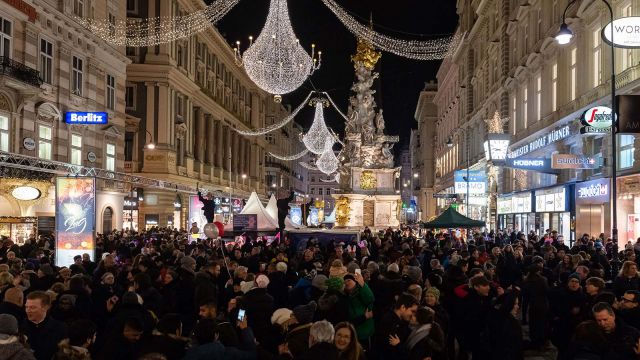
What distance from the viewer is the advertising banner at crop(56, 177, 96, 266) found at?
1905 cm

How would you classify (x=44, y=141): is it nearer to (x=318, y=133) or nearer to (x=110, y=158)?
(x=110, y=158)

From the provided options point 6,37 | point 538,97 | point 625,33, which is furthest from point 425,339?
point 538,97

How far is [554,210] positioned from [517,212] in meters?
7.49

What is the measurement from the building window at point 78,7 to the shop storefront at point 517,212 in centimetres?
2497

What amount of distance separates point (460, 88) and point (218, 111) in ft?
78.1

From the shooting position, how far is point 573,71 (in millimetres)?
32188

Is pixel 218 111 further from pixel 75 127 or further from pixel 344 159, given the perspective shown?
pixel 75 127

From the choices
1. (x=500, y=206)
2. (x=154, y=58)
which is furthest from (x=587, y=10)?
(x=154, y=58)

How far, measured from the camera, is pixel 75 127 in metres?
33.3

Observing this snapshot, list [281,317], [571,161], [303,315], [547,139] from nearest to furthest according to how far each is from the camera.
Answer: [303,315]
[281,317]
[571,161]
[547,139]

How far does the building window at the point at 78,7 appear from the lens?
108 feet

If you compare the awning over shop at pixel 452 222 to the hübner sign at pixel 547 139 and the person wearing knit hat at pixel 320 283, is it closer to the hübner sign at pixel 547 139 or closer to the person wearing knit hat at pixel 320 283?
the hübner sign at pixel 547 139

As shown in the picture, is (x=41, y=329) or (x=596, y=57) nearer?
(x=41, y=329)

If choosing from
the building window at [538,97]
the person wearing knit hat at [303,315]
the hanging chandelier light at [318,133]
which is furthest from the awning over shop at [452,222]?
the hanging chandelier light at [318,133]
